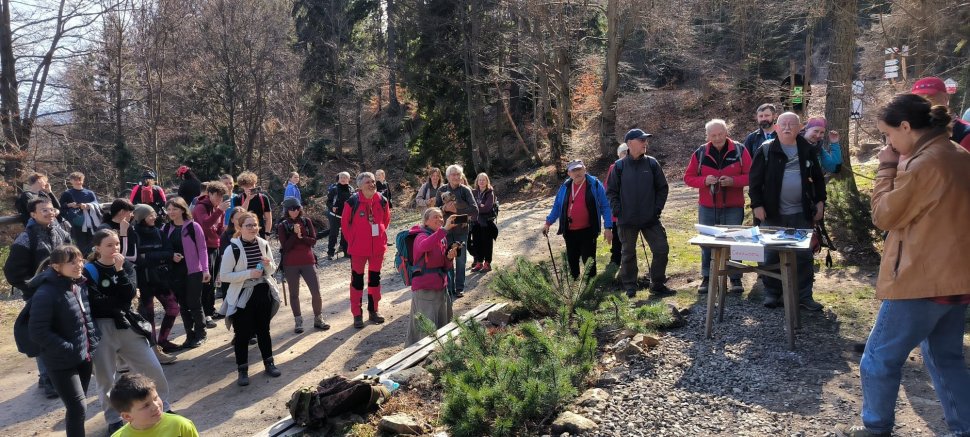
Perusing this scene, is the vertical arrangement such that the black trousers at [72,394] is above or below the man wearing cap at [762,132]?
below

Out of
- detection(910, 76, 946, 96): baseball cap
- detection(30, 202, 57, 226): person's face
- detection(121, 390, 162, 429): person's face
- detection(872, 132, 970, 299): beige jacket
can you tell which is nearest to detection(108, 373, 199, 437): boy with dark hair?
detection(121, 390, 162, 429): person's face

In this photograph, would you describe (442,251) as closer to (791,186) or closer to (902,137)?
(791,186)

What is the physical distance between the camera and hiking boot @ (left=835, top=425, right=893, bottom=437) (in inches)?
142

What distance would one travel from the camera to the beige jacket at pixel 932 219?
3326mm

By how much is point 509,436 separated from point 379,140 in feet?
101

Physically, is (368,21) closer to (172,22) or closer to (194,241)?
(172,22)

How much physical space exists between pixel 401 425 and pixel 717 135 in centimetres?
443

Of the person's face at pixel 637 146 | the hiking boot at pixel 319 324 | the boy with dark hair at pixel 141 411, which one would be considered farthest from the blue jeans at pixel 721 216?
the boy with dark hair at pixel 141 411

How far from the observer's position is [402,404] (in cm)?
511

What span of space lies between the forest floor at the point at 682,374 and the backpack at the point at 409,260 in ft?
3.41

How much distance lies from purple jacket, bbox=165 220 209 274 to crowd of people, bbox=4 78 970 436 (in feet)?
0.07

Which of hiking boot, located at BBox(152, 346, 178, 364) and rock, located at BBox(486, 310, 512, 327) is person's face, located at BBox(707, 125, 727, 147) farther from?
hiking boot, located at BBox(152, 346, 178, 364)

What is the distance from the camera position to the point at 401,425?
178 inches

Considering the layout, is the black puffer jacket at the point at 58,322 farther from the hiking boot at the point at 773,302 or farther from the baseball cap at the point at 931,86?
the baseball cap at the point at 931,86
